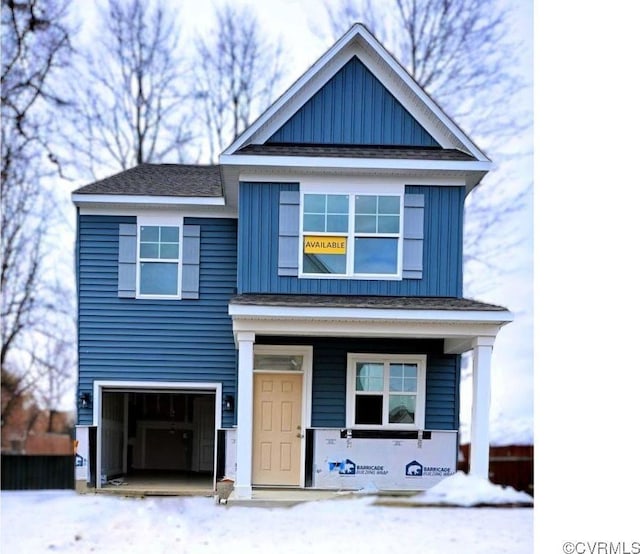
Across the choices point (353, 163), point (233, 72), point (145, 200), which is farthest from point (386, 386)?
point (233, 72)

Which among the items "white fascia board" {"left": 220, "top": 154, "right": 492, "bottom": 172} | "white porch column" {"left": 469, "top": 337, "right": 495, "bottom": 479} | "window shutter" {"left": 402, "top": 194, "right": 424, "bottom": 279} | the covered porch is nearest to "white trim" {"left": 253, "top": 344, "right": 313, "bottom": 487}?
the covered porch

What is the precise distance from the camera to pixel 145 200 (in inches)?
216

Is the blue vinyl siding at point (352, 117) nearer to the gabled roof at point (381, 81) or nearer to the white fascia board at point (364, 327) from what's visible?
the gabled roof at point (381, 81)

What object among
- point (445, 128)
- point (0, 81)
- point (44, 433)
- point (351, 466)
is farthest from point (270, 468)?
point (0, 81)

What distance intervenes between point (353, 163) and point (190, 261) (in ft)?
4.24

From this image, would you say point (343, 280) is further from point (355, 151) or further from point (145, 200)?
point (145, 200)

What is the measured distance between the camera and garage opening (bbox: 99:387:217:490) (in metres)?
5.37

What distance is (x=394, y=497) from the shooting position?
5.15m

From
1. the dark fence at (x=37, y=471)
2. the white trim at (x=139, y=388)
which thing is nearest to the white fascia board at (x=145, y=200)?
the white trim at (x=139, y=388)

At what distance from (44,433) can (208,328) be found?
1.25 m

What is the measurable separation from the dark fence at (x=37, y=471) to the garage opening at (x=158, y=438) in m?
0.22

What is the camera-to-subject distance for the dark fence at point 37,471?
517cm

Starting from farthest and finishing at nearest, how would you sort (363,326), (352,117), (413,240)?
(352,117) → (413,240) → (363,326)
